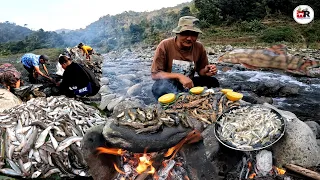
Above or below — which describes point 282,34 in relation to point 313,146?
below

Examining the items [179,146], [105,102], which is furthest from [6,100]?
[179,146]

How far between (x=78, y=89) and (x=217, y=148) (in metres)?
4.52

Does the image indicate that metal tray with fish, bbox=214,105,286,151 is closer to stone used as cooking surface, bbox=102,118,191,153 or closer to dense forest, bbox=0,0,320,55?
stone used as cooking surface, bbox=102,118,191,153

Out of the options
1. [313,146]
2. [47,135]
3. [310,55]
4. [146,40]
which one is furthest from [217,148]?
[146,40]

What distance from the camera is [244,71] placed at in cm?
1308

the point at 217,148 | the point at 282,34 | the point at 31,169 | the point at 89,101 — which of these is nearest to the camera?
the point at 217,148

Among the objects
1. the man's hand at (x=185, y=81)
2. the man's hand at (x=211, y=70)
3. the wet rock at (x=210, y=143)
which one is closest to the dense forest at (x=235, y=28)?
the man's hand at (x=211, y=70)

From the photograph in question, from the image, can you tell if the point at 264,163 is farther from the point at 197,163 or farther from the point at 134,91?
the point at 134,91

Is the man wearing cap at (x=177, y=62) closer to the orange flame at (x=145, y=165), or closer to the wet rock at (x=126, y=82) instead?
the orange flame at (x=145, y=165)

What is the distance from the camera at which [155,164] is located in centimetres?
309

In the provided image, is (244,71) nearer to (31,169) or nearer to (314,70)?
(314,70)
